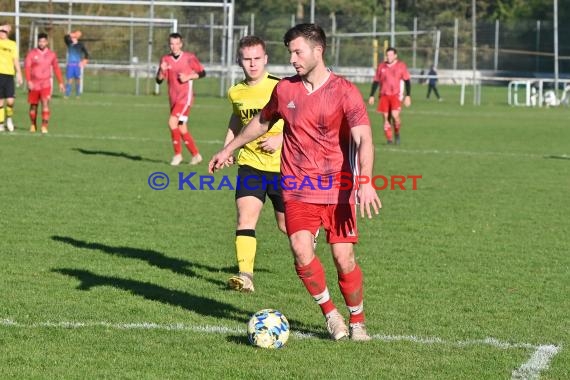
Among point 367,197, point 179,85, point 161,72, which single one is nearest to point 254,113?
point 367,197

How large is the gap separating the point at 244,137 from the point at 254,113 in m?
2.03

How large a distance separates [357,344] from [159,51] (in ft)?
123

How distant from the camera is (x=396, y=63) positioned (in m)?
23.8

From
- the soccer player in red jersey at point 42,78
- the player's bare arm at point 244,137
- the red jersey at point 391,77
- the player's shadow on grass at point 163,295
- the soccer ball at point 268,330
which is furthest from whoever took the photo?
the soccer player in red jersey at point 42,78

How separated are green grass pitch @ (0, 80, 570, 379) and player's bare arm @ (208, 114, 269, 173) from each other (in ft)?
3.43

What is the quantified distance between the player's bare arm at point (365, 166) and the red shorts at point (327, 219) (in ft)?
1.04

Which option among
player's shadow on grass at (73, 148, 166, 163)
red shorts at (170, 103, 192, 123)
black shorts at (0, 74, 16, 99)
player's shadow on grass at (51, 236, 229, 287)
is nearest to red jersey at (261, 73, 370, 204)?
player's shadow on grass at (51, 236, 229, 287)

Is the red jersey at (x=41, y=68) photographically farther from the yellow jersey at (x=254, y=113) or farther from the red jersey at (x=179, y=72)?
the yellow jersey at (x=254, y=113)

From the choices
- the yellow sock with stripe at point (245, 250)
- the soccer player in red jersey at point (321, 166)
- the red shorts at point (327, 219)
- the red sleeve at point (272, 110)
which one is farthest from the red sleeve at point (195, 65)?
the red shorts at point (327, 219)

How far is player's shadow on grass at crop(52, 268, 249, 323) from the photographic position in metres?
7.52

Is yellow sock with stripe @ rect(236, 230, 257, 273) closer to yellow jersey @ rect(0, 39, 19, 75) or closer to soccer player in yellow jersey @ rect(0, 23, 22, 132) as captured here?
soccer player in yellow jersey @ rect(0, 23, 22, 132)

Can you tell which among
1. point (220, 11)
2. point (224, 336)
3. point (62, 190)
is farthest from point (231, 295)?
point (220, 11)

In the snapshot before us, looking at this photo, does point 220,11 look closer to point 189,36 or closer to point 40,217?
point 189,36

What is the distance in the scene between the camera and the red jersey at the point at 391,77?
2344 cm
